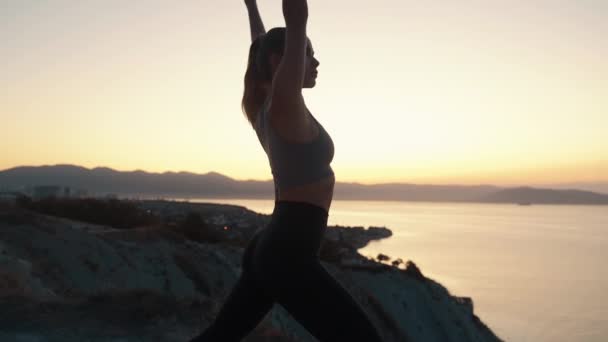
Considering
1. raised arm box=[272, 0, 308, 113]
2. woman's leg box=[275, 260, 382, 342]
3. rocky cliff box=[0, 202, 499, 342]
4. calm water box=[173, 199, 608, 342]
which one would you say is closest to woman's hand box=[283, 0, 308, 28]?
raised arm box=[272, 0, 308, 113]

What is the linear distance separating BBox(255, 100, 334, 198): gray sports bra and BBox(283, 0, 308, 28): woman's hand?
0.36 m

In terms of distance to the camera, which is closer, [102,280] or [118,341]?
[118,341]

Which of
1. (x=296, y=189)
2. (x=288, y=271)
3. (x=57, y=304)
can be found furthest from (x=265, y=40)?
(x=57, y=304)

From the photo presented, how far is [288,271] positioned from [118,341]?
3048 millimetres

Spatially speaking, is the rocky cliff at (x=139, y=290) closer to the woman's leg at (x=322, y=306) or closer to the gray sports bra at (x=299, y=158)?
the woman's leg at (x=322, y=306)

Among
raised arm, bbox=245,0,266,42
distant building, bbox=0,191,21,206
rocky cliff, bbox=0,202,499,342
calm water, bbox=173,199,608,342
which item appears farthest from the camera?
calm water, bbox=173,199,608,342

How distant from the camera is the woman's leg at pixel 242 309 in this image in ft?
7.88

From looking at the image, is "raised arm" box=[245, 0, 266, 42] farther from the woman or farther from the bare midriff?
the bare midriff

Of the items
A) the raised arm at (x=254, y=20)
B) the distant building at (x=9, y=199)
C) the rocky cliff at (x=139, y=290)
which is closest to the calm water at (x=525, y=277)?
the rocky cliff at (x=139, y=290)

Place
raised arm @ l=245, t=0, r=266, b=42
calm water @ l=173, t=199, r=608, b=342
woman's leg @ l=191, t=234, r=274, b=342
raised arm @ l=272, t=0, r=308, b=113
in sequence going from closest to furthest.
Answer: raised arm @ l=272, t=0, r=308, b=113 < woman's leg @ l=191, t=234, r=274, b=342 < raised arm @ l=245, t=0, r=266, b=42 < calm water @ l=173, t=199, r=608, b=342

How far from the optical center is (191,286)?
18.5m

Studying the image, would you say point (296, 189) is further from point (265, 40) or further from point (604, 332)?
point (604, 332)

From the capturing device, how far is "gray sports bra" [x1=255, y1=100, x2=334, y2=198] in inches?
79.4

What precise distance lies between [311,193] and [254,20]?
4.70 ft
